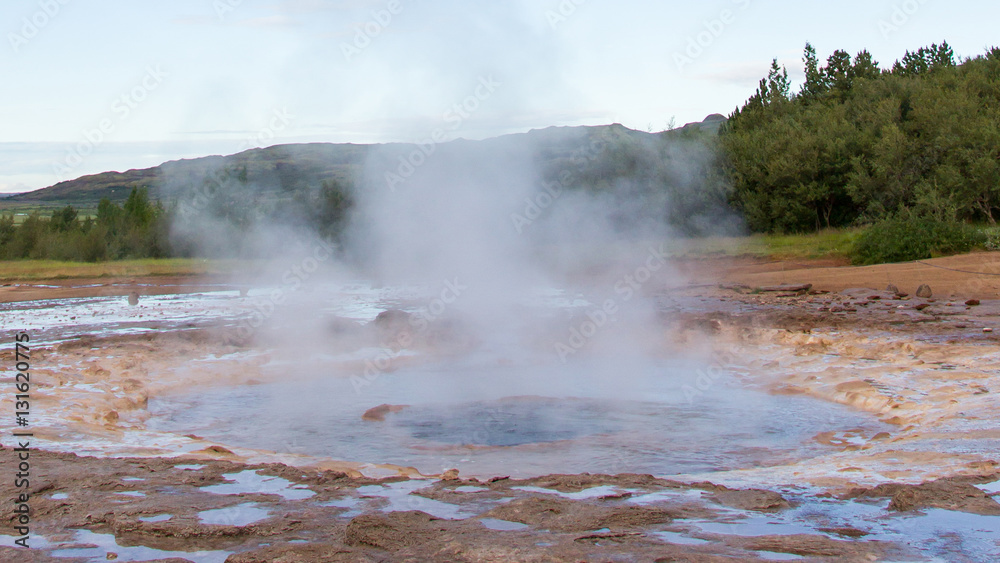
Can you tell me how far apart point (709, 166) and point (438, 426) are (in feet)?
83.8

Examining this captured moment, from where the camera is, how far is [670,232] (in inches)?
1075

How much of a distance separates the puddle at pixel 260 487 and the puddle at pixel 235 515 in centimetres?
28

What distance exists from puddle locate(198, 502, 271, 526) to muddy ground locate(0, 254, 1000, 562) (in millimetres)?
17

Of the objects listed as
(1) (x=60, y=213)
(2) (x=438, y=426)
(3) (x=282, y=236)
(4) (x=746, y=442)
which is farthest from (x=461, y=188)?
(1) (x=60, y=213)

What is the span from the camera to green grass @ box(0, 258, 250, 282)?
31359 mm

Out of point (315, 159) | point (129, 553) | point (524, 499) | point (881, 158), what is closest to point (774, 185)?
point (881, 158)

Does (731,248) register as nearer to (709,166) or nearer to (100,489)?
(709,166)

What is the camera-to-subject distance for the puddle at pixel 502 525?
12.6 feet

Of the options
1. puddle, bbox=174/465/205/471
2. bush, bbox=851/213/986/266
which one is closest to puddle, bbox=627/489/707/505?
puddle, bbox=174/465/205/471

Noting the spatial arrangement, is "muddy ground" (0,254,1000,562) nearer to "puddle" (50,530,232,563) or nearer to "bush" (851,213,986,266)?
"puddle" (50,530,232,563)

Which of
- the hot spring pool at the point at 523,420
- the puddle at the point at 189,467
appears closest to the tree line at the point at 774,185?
the hot spring pool at the point at 523,420

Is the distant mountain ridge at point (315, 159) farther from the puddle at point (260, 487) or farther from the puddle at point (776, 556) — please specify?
the puddle at point (776, 556)

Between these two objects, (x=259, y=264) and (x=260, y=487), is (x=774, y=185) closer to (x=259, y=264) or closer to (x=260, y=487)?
(x=259, y=264)

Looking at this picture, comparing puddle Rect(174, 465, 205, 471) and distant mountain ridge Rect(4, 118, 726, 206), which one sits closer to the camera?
puddle Rect(174, 465, 205, 471)
